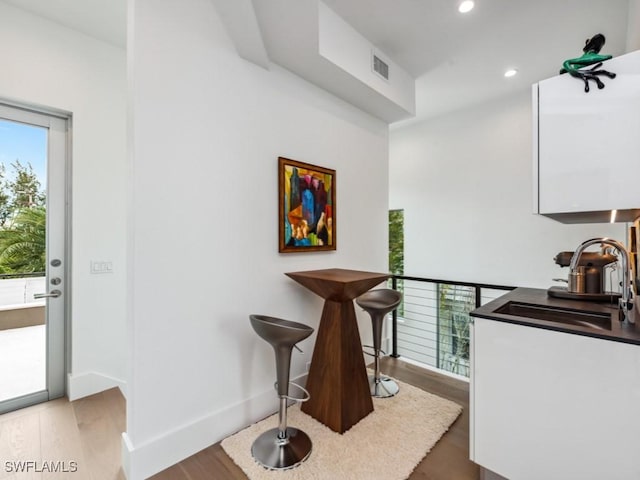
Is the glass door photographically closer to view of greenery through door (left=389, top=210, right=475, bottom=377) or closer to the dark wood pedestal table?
the dark wood pedestal table

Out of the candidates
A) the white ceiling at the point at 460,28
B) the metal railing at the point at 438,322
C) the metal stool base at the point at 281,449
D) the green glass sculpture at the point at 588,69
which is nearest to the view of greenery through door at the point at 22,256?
the white ceiling at the point at 460,28

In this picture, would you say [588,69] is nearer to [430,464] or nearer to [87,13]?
[430,464]

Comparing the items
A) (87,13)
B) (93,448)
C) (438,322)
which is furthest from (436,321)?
(87,13)

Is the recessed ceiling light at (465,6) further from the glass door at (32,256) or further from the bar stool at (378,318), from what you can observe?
the glass door at (32,256)

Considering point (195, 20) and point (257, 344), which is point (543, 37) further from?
point (257, 344)

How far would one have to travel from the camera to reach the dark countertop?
1301 millimetres

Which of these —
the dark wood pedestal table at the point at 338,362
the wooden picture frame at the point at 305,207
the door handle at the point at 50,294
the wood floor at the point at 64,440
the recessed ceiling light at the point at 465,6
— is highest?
the recessed ceiling light at the point at 465,6

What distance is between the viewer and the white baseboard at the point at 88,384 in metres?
2.49

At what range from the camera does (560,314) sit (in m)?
1.81

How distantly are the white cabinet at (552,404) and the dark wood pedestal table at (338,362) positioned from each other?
803 mm

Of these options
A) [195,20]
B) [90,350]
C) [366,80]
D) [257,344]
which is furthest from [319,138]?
[90,350]

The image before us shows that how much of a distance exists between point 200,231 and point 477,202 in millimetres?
3729

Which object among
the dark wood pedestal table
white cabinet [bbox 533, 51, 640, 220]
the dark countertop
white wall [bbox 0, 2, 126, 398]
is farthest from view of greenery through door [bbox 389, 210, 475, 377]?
white wall [bbox 0, 2, 126, 398]

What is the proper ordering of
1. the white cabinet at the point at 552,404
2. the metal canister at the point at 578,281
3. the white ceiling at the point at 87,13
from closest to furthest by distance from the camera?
1. the white cabinet at the point at 552,404
2. the metal canister at the point at 578,281
3. the white ceiling at the point at 87,13
